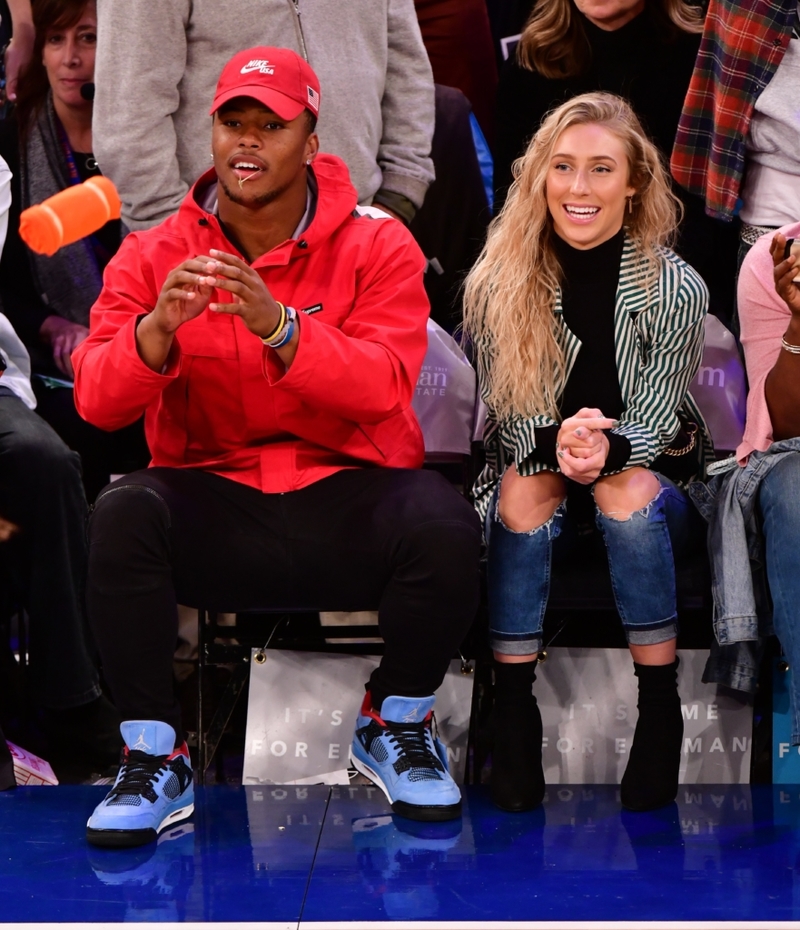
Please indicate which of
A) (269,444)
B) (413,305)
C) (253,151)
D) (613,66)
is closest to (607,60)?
(613,66)

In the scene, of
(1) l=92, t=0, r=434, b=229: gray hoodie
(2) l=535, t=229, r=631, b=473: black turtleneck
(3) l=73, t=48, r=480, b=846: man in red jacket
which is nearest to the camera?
(3) l=73, t=48, r=480, b=846: man in red jacket

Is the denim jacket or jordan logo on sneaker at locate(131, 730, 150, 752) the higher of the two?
the denim jacket

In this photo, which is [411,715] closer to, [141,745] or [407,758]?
[407,758]

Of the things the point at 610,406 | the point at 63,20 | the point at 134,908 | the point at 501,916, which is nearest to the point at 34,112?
the point at 63,20

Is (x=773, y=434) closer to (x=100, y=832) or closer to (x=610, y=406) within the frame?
(x=610, y=406)

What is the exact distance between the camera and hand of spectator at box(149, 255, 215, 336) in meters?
2.47

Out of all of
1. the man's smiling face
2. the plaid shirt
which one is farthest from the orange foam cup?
the plaid shirt

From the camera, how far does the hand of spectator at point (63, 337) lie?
3.57 meters

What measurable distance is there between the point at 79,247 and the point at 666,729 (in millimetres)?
2065

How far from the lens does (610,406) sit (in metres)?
2.91

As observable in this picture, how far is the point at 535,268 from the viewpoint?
296 cm

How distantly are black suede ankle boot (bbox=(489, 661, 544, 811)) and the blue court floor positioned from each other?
0.14 ft

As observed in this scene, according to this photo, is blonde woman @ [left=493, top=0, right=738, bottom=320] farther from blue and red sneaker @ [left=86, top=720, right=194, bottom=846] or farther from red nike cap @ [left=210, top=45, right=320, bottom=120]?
blue and red sneaker @ [left=86, top=720, right=194, bottom=846]

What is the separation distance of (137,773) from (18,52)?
2355 mm
